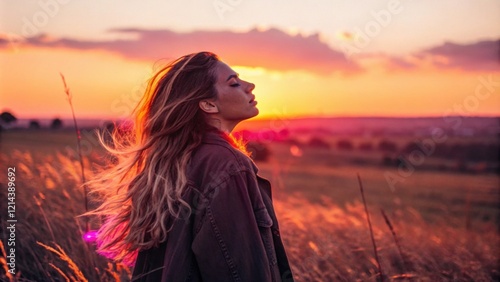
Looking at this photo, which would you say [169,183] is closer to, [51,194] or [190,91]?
[190,91]

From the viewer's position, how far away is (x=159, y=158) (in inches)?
117

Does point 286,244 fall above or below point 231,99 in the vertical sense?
below

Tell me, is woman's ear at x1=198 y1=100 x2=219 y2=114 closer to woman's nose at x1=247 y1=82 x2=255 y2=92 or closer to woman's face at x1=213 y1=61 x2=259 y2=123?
woman's face at x1=213 y1=61 x2=259 y2=123

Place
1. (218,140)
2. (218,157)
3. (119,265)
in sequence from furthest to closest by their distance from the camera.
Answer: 1. (119,265)
2. (218,140)
3. (218,157)

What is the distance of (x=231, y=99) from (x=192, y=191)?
0.57 meters

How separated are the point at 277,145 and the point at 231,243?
47.4 meters

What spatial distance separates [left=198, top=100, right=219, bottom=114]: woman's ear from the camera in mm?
3010

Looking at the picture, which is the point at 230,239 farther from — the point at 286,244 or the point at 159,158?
the point at 286,244

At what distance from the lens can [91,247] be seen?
14.5ft

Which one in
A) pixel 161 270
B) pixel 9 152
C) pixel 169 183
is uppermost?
pixel 9 152

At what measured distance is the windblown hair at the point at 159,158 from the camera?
289 centimetres

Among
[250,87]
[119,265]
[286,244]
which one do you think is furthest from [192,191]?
[286,244]

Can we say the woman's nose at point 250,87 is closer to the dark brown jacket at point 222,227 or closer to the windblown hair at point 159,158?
the windblown hair at point 159,158

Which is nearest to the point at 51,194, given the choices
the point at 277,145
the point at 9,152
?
the point at 9,152
